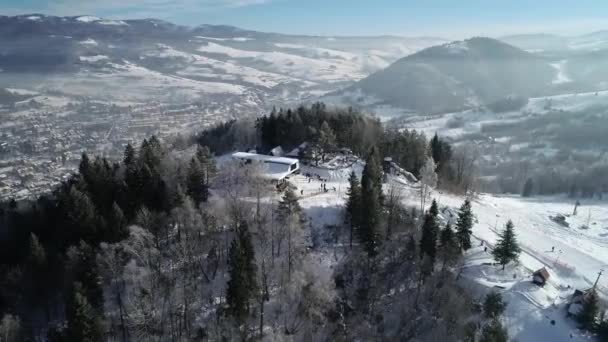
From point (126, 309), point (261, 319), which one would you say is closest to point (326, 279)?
point (261, 319)

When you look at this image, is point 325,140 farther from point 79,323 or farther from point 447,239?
→ point 79,323

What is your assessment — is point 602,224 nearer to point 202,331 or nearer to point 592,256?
point 592,256

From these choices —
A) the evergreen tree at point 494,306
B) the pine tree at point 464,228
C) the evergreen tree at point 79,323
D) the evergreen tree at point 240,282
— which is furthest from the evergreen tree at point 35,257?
the pine tree at point 464,228

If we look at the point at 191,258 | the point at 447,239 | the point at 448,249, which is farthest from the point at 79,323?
the point at 447,239

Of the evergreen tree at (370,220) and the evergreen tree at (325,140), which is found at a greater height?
the evergreen tree at (325,140)

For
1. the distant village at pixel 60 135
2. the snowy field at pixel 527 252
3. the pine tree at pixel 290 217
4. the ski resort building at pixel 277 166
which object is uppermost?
the ski resort building at pixel 277 166

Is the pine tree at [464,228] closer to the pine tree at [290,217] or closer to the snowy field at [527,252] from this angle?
the snowy field at [527,252]
